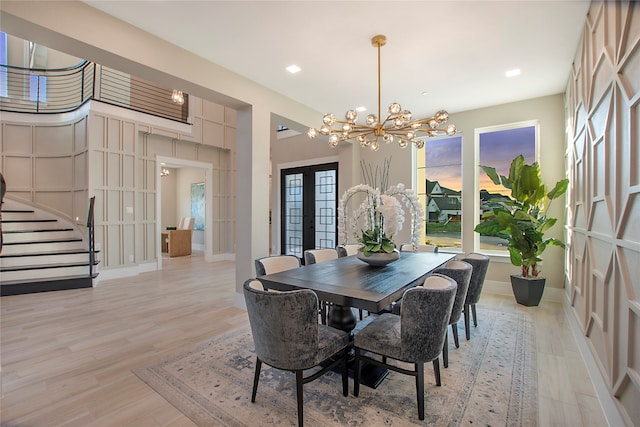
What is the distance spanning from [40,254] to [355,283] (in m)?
6.13

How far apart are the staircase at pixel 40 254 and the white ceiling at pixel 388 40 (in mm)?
4481

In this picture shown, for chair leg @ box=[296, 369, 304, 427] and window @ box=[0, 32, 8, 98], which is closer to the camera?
chair leg @ box=[296, 369, 304, 427]

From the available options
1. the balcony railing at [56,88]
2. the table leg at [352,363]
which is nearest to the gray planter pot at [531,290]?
the table leg at [352,363]

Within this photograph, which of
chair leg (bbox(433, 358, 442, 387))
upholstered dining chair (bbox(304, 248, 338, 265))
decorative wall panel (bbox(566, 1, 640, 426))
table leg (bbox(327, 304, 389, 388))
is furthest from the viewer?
upholstered dining chair (bbox(304, 248, 338, 265))

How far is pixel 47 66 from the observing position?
7609mm

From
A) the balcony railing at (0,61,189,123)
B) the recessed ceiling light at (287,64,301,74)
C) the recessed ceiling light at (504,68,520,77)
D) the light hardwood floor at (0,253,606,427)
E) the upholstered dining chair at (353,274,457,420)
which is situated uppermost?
the balcony railing at (0,61,189,123)

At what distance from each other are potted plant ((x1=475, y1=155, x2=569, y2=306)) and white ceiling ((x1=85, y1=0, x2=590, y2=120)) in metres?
1.30

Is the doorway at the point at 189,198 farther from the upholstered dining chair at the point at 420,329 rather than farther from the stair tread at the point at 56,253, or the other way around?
the upholstered dining chair at the point at 420,329

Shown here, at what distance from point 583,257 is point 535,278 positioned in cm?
144

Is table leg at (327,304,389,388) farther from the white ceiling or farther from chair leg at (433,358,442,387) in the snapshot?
the white ceiling

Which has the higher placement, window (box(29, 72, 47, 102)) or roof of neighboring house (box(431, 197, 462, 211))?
window (box(29, 72, 47, 102))

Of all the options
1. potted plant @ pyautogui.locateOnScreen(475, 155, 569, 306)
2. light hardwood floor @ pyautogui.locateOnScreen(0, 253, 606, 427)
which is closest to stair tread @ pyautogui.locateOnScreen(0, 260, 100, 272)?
light hardwood floor @ pyautogui.locateOnScreen(0, 253, 606, 427)

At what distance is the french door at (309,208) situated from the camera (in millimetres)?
6954

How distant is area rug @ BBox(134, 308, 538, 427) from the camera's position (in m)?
1.90
